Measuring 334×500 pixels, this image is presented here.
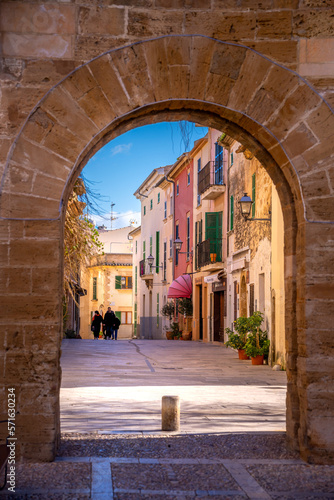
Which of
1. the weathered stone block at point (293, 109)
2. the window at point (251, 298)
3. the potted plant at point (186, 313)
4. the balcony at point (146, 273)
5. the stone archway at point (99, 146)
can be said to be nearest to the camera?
the stone archway at point (99, 146)

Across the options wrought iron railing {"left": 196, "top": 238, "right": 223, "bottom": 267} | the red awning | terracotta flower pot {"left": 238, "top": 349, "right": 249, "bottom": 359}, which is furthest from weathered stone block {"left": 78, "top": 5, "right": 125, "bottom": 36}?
the red awning

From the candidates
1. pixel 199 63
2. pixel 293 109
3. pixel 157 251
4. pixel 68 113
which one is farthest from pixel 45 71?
pixel 157 251

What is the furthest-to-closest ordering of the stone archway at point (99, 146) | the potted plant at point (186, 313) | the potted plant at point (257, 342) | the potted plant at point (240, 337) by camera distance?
the potted plant at point (186, 313) → the potted plant at point (240, 337) → the potted plant at point (257, 342) → the stone archway at point (99, 146)

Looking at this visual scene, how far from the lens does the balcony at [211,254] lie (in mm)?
26844

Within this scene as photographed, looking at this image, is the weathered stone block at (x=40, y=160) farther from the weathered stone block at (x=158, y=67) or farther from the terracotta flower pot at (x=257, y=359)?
the terracotta flower pot at (x=257, y=359)

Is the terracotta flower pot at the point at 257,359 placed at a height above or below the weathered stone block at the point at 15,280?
below

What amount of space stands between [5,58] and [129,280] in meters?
53.0

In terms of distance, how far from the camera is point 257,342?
58.0ft

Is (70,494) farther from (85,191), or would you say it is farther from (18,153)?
(85,191)

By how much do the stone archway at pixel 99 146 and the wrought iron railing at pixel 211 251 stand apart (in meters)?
19.8

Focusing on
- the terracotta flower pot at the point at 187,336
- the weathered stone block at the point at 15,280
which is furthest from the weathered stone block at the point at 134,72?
the terracotta flower pot at the point at 187,336

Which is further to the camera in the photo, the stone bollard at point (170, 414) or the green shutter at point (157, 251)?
the green shutter at point (157, 251)

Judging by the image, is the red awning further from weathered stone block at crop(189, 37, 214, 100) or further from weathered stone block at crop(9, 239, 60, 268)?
weathered stone block at crop(9, 239, 60, 268)

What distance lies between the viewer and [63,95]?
21.9 feet
